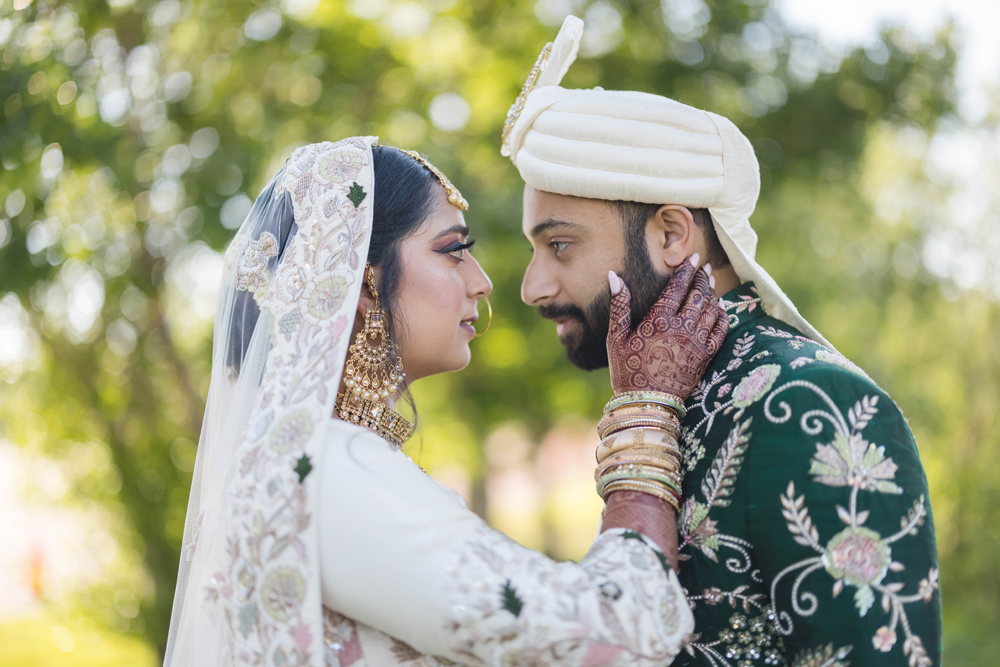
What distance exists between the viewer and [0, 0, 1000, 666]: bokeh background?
14.6ft

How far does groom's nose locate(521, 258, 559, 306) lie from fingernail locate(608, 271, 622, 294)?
0.23m

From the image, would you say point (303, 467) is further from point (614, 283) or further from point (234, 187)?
point (234, 187)

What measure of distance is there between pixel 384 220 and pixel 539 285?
1.89ft

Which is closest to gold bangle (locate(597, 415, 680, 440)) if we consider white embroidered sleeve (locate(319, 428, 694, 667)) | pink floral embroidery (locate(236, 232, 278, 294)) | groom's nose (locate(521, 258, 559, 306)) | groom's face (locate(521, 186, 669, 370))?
white embroidered sleeve (locate(319, 428, 694, 667))

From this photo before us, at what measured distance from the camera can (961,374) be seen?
989 cm

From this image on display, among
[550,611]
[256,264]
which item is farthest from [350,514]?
[256,264]

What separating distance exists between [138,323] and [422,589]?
4.68 metres

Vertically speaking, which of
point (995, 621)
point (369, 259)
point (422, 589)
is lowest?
point (995, 621)

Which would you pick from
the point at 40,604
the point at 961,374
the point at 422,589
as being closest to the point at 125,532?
the point at 40,604

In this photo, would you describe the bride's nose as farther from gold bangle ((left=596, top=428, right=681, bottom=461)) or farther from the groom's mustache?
gold bangle ((left=596, top=428, right=681, bottom=461))

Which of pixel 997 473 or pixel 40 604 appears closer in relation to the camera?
pixel 40 604

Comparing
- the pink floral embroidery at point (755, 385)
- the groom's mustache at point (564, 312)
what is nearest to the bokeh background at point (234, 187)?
the groom's mustache at point (564, 312)

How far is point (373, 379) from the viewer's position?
7.07 feet

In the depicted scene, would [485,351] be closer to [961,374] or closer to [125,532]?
[125,532]
